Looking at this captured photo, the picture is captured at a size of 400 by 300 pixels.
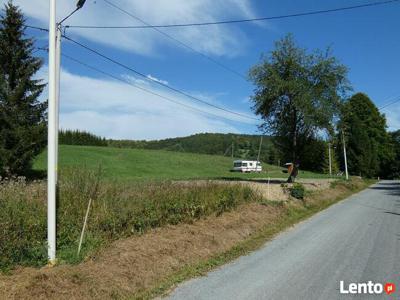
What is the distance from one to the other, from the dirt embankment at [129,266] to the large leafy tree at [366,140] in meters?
61.3

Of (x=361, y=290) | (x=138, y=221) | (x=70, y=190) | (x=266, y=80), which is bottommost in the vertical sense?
(x=361, y=290)

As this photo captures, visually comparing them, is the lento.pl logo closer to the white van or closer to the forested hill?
the white van

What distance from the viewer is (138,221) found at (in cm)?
975

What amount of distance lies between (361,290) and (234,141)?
126563mm

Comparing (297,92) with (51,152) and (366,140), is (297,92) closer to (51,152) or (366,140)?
(51,152)

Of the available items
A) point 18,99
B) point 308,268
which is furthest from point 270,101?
point 308,268

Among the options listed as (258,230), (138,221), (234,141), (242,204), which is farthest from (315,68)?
(234,141)

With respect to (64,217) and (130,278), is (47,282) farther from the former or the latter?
(64,217)

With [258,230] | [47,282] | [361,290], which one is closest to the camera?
[47,282]

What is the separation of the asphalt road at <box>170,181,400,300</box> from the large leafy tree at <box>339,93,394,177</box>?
58.5 metres

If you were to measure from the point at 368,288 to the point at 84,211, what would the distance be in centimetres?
557

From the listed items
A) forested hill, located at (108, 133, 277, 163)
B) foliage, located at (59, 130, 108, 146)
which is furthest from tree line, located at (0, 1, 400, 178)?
forested hill, located at (108, 133, 277, 163)

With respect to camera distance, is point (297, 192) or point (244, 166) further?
point (244, 166)

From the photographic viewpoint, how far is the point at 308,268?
27.9 ft
